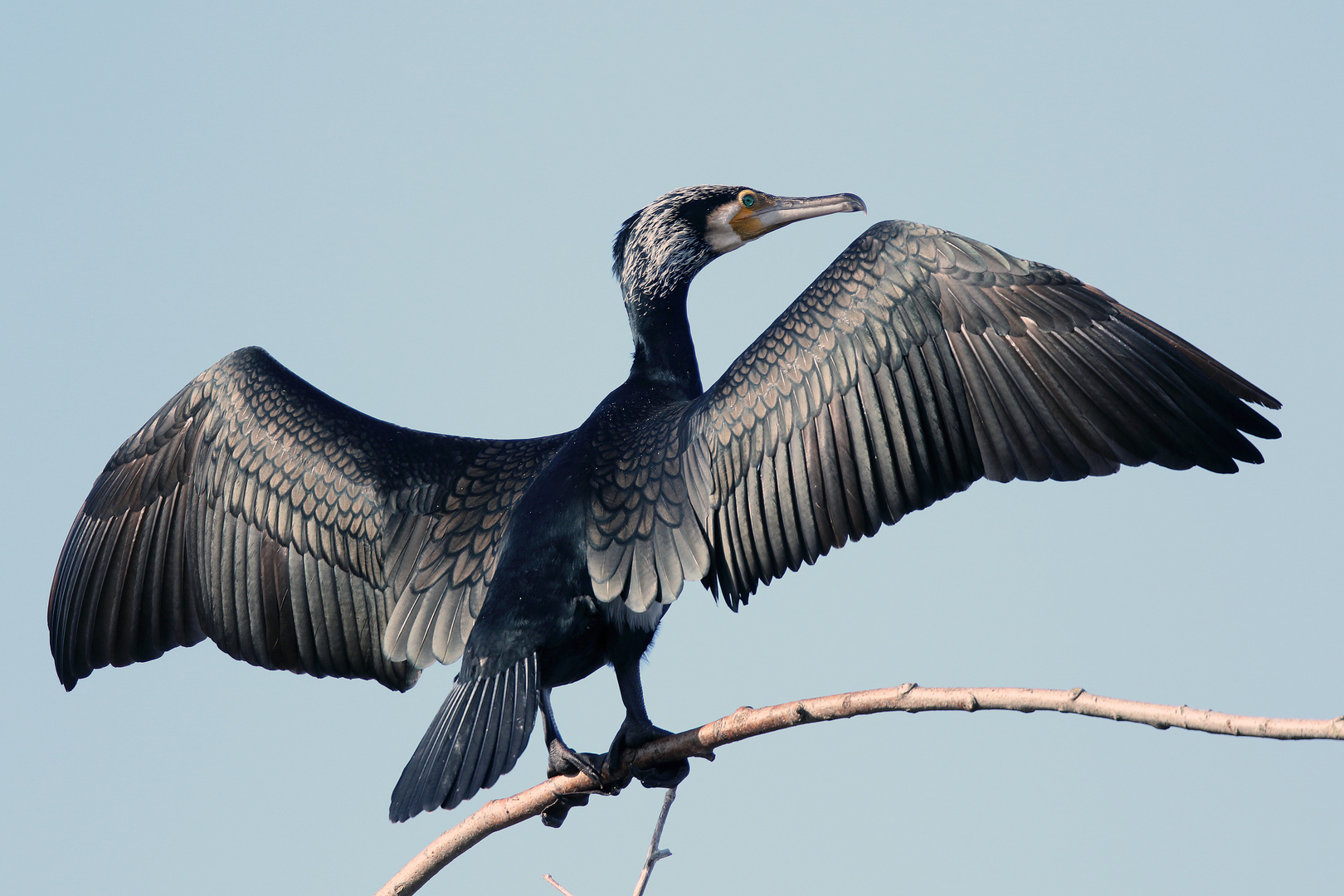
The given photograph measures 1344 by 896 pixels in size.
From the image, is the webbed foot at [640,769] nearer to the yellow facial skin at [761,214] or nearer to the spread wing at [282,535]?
the spread wing at [282,535]

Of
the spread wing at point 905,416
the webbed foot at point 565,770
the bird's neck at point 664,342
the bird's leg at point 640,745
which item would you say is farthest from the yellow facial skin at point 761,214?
the webbed foot at point 565,770

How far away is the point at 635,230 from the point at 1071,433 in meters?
2.64

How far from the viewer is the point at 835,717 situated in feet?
13.0

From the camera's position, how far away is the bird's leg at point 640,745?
511cm

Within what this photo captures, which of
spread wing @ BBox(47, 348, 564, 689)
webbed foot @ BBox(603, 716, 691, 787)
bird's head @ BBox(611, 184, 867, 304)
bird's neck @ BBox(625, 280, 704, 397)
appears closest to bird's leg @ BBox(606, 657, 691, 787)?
webbed foot @ BBox(603, 716, 691, 787)

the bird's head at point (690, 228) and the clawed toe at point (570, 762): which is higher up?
the bird's head at point (690, 228)

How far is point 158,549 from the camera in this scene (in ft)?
22.8

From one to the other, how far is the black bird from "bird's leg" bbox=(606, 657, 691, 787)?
0.5 inches

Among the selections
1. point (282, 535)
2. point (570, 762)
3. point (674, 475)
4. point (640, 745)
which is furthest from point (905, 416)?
point (282, 535)

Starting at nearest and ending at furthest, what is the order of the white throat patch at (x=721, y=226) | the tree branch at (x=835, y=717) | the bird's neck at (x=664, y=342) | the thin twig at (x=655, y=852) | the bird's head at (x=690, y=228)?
the tree branch at (x=835, y=717), the thin twig at (x=655, y=852), the bird's neck at (x=664, y=342), the bird's head at (x=690, y=228), the white throat patch at (x=721, y=226)

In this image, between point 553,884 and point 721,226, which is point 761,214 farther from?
point 553,884

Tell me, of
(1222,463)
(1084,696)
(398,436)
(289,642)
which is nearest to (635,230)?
(398,436)

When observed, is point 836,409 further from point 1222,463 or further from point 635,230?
point 635,230

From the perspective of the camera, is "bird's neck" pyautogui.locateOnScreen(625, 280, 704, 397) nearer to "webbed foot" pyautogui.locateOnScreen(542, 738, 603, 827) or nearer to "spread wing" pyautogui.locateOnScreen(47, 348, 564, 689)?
"spread wing" pyautogui.locateOnScreen(47, 348, 564, 689)
